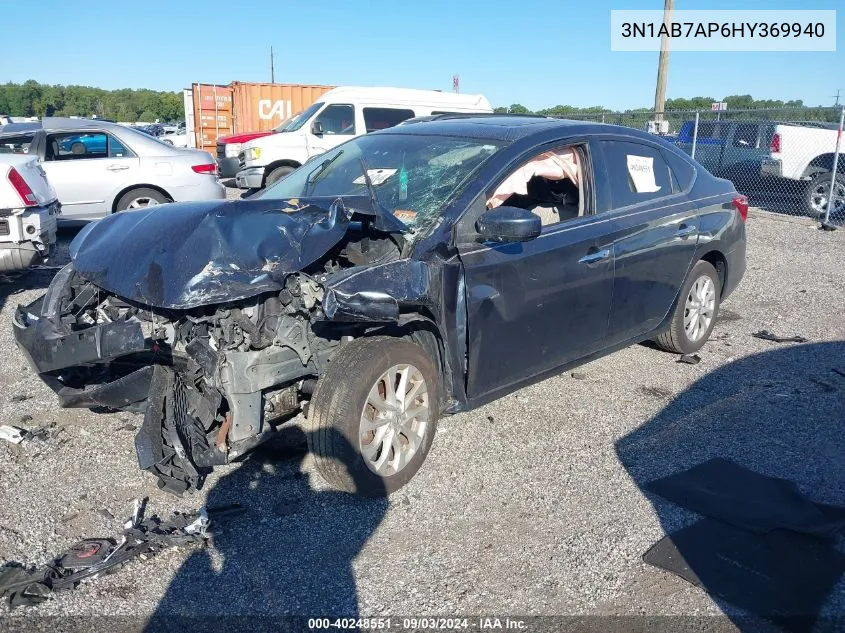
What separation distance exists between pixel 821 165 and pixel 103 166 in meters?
11.7

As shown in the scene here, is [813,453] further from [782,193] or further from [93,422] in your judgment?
[782,193]

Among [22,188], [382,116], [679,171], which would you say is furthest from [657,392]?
[382,116]

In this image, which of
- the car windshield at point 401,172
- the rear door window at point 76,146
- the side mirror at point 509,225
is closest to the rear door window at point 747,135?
the rear door window at point 76,146

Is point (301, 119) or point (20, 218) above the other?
point (301, 119)

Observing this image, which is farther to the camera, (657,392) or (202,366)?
(657,392)

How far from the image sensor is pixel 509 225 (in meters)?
3.81

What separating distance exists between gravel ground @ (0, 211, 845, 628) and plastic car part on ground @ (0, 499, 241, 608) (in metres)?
0.06

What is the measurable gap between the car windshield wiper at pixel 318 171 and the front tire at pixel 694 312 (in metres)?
2.63

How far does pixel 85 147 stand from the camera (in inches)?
401

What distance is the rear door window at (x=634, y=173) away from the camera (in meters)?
4.85

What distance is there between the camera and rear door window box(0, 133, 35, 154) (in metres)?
9.68

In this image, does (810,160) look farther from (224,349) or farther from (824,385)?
(224,349)

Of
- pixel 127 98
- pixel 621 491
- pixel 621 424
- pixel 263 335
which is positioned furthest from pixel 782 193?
pixel 127 98

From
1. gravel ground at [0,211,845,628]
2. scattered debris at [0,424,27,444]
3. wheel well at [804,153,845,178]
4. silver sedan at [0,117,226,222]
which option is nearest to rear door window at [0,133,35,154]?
silver sedan at [0,117,226,222]
